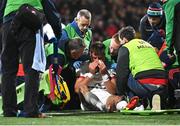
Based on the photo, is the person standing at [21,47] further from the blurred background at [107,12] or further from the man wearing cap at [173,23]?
the blurred background at [107,12]

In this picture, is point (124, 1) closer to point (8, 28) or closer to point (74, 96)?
point (74, 96)

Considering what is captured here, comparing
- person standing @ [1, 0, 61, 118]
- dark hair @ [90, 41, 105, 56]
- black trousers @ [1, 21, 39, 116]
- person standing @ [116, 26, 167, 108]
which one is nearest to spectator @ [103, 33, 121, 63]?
dark hair @ [90, 41, 105, 56]

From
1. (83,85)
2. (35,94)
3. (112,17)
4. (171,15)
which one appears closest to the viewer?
(35,94)

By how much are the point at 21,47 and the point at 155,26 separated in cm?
395

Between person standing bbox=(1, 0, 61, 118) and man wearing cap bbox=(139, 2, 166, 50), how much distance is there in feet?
10.6

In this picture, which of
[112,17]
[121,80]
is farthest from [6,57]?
[112,17]

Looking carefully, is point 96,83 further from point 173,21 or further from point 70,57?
point 173,21

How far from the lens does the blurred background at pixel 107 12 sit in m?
23.4

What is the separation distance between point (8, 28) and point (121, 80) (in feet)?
7.08

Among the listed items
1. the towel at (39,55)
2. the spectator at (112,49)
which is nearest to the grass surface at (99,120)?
the towel at (39,55)

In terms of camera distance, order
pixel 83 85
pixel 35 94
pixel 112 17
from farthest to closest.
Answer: pixel 112 17
pixel 83 85
pixel 35 94

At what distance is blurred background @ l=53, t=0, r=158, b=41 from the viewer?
23375 mm

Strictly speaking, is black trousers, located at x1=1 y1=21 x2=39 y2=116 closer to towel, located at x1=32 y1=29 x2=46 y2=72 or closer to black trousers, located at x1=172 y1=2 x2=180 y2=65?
towel, located at x1=32 y1=29 x2=46 y2=72

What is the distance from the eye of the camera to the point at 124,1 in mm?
25016
